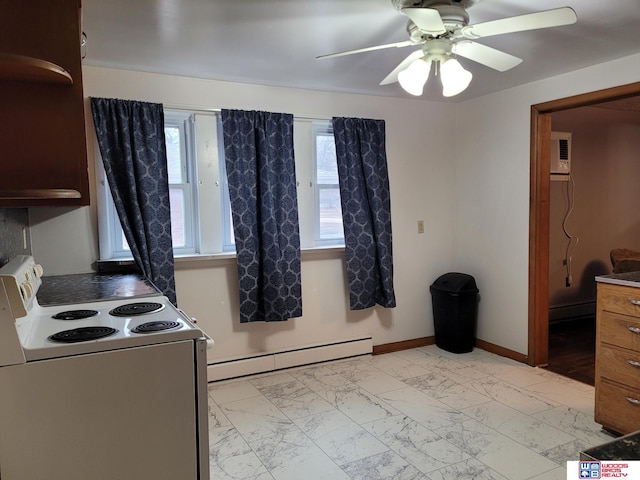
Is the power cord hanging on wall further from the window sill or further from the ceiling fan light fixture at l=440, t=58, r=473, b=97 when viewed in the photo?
the ceiling fan light fixture at l=440, t=58, r=473, b=97

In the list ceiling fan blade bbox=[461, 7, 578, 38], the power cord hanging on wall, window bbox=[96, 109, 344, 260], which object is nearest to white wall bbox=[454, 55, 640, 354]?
the power cord hanging on wall

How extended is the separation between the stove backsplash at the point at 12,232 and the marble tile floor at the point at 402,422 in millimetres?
1435

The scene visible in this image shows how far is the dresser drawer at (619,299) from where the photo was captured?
241 cm

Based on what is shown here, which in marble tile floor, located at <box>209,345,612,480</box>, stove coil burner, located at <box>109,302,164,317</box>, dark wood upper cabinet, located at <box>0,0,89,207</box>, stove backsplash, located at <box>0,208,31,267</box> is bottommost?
marble tile floor, located at <box>209,345,612,480</box>

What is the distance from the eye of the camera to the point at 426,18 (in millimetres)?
1689

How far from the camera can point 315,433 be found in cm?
268

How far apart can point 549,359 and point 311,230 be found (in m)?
2.29

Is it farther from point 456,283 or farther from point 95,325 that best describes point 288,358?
point 95,325

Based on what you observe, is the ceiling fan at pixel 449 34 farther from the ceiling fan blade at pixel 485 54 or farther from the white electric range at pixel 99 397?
the white electric range at pixel 99 397

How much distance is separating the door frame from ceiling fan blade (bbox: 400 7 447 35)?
2125 millimetres

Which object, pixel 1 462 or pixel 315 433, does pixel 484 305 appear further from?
pixel 1 462

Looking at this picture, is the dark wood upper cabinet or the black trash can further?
the black trash can

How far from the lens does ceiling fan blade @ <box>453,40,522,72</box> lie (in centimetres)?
208

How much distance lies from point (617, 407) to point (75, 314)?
274 centimetres
